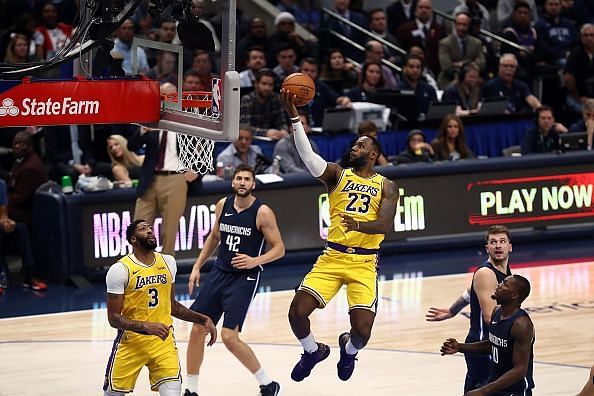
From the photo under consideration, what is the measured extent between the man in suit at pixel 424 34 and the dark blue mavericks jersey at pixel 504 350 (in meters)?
11.8

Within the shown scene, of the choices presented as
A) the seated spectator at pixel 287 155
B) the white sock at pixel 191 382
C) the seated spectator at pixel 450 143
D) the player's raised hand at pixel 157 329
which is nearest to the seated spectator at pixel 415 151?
the seated spectator at pixel 450 143

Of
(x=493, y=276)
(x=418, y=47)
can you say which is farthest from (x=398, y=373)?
(x=418, y=47)

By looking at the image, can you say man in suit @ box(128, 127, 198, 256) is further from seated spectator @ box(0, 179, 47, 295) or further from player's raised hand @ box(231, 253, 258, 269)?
player's raised hand @ box(231, 253, 258, 269)

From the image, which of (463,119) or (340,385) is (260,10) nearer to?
(463,119)

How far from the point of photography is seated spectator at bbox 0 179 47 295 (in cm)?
1476

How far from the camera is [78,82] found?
1009cm

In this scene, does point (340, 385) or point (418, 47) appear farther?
point (418, 47)

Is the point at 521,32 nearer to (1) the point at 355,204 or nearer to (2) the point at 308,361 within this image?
(1) the point at 355,204

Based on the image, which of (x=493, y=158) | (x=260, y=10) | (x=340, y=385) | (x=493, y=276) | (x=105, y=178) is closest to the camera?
(x=493, y=276)

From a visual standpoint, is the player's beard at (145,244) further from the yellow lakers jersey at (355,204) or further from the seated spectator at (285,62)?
the seated spectator at (285,62)

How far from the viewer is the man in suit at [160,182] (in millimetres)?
14875

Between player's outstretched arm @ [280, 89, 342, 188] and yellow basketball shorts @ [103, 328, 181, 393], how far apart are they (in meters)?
1.82

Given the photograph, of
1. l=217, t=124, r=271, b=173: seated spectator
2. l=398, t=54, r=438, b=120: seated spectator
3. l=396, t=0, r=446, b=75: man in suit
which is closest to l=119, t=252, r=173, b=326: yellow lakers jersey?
l=217, t=124, r=271, b=173: seated spectator

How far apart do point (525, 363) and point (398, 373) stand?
3.20m
